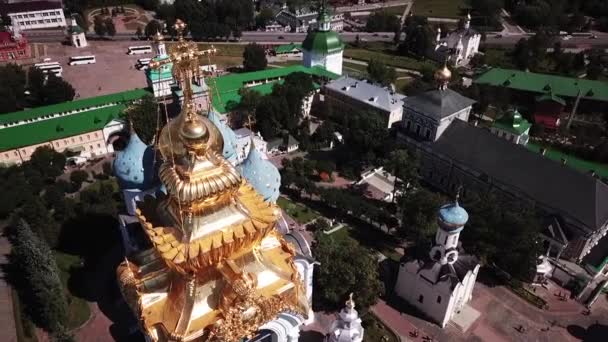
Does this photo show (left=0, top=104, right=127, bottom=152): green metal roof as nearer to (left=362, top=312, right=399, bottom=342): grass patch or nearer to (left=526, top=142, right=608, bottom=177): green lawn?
(left=362, top=312, right=399, bottom=342): grass patch

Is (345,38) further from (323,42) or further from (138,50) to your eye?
(138,50)

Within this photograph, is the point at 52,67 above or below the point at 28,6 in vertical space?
below

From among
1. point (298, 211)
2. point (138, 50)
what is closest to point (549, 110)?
point (298, 211)

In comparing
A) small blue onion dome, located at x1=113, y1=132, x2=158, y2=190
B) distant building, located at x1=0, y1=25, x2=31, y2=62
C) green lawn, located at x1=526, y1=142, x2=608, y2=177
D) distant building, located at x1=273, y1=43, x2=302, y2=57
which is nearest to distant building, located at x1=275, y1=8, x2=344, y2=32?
distant building, located at x1=273, y1=43, x2=302, y2=57

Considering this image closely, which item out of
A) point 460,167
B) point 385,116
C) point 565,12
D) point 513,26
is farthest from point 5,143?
point 565,12

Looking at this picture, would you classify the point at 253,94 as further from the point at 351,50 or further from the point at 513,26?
the point at 513,26
